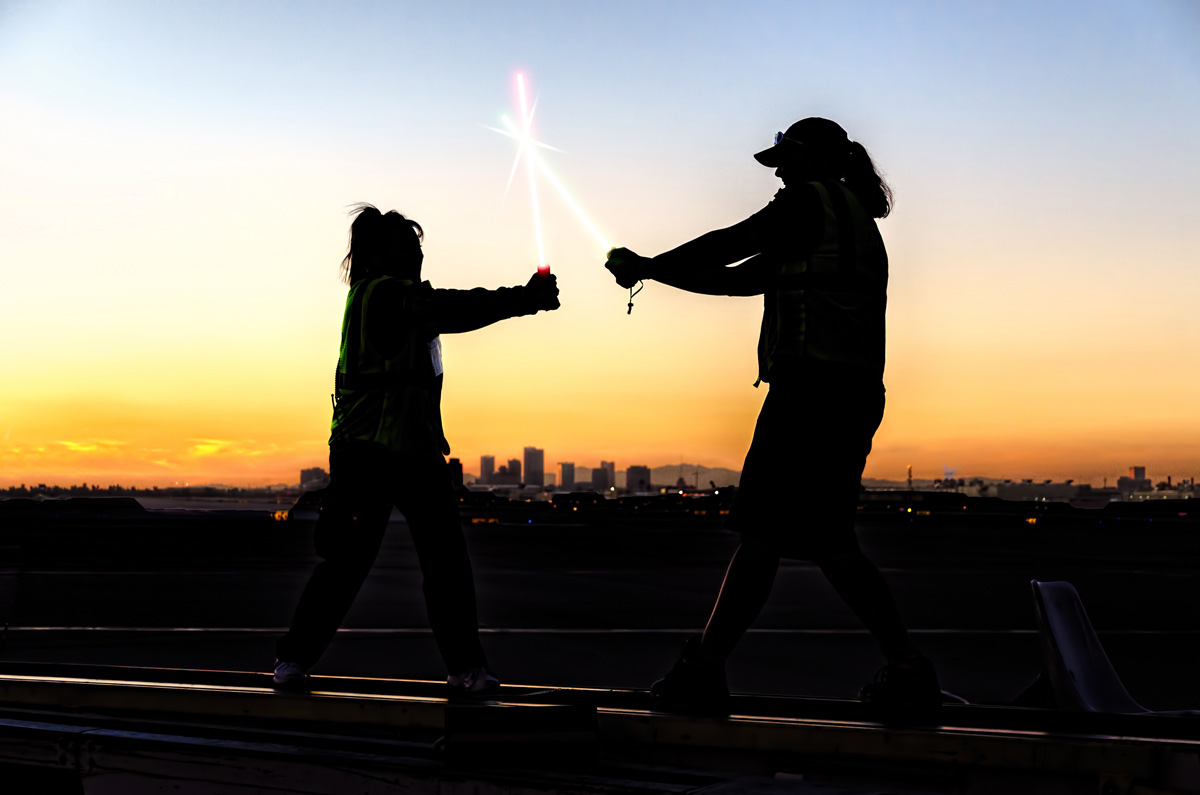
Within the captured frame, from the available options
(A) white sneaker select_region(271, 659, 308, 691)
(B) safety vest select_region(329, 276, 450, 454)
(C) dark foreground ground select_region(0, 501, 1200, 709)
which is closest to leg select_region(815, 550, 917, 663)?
(B) safety vest select_region(329, 276, 450, 454)

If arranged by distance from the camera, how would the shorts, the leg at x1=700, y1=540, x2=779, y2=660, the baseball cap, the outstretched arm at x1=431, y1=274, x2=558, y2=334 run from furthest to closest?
the outstretched arm at x1=431, y1=274, x2=558, y2=334
the baseball cap
the leg at x1=700, y1=540, x2=779, y2=660
the shorts

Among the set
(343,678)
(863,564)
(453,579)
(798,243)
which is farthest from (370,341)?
(863,564)

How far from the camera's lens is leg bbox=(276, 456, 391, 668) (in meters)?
4.88

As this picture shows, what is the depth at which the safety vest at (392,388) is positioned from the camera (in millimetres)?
4852

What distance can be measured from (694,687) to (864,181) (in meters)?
1.83

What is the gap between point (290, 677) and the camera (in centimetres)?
471

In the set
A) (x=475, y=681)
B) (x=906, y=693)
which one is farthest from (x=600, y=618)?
(x=906, y=693)

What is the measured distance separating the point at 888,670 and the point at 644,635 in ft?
23.2

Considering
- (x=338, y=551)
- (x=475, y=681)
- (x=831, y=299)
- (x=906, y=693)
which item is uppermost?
(x=831, y=299)

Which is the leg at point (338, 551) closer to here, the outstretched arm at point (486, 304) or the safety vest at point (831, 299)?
the outstretched arm at point (486, 304)

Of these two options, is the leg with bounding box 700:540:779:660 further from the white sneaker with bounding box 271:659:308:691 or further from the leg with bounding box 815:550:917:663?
the white sneaker with bounding box 271:659:308:691

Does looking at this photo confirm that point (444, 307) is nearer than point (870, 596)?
No

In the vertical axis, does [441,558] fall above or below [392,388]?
below

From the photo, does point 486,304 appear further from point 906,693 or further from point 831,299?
point 906,693
